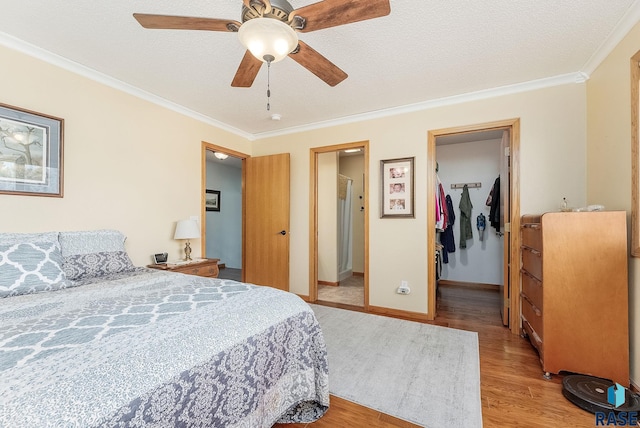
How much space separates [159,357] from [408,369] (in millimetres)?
1802

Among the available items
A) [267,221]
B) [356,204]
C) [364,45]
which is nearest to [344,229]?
[356,204]

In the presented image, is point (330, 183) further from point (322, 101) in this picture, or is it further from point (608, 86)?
point (608, 86)

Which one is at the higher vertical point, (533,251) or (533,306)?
(533,251)

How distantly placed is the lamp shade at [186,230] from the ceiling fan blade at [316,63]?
6.97 ft

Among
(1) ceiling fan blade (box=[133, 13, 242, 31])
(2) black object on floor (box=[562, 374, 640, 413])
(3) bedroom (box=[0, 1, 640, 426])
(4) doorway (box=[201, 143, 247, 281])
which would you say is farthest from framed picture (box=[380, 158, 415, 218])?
(4) doorway (box=[201, 143, 247, 281])

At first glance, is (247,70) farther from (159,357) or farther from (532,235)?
(532,235)

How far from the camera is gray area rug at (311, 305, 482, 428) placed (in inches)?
65.8

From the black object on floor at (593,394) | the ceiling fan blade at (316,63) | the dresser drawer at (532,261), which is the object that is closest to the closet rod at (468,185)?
the dresser drawer at (532,261)

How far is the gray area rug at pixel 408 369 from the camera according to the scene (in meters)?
1.67

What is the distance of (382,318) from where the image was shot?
3.17m

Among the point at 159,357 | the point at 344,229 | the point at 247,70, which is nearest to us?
the point at 159,357

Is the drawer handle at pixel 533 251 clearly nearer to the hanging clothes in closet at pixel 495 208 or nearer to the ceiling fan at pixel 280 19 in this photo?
the hanging clothes in closet at pixel 495 208

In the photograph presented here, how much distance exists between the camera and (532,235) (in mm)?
2387

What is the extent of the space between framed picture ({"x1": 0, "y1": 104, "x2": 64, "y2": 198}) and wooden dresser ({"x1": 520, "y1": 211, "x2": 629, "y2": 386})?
379 cm
